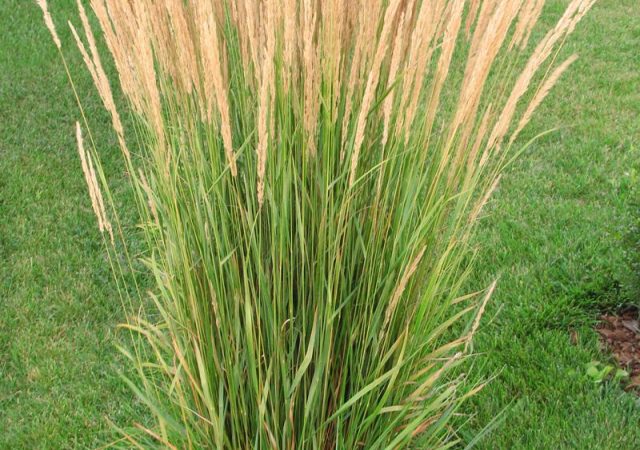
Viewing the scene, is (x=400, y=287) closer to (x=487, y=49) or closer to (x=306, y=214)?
(x=306, y=214)

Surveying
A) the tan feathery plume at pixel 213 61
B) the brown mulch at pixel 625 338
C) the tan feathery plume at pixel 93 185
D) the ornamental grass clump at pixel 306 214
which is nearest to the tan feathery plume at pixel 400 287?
the ornamental grass clump at pixel 306 214

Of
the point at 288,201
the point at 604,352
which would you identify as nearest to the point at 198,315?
the point at 288,201

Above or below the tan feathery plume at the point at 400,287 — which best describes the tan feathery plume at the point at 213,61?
above

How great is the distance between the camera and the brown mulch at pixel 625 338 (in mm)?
3543

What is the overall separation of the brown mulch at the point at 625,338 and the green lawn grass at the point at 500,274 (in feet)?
0.24

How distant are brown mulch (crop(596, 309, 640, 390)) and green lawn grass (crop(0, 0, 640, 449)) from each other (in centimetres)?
7

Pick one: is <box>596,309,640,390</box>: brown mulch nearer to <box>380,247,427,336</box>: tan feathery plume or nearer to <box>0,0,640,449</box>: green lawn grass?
<box>0,0,640,449</box>: green lawn grass

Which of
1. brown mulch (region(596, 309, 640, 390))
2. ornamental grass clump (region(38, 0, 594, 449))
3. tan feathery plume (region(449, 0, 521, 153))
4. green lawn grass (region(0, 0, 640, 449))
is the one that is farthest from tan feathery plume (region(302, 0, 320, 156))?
brown mulch (region(596, 309, 640, 390))

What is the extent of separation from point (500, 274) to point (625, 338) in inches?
48.1

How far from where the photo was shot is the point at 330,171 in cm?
204

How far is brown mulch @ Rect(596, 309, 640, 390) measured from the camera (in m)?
3.54

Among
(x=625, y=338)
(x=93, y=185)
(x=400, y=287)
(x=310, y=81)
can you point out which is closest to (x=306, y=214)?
(x=400, y=287)

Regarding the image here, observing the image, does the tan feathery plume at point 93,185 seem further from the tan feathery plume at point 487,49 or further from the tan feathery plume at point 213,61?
the tan feathery plume at point 487,49

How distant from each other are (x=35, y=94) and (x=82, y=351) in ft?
10.8
